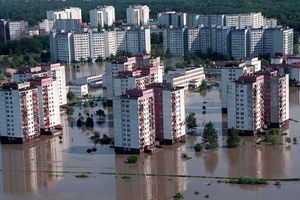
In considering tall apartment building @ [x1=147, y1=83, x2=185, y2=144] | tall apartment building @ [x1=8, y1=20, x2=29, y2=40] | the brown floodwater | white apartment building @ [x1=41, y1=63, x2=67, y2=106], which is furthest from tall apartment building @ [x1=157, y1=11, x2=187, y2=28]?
tall apartment building @ [x1=147, y1=83, x2=185, y2=144]

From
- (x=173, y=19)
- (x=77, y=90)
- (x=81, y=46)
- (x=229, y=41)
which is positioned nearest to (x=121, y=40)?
(x=81, y=46)

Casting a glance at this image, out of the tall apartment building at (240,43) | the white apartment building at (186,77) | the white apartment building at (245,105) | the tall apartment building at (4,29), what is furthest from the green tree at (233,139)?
the tall apartment building at (4,29)

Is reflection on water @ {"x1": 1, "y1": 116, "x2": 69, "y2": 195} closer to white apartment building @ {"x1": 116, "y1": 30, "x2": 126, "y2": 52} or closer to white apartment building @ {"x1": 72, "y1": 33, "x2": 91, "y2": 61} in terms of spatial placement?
white apartment building @ {"x1": 72, "y1": 33, "x2": 91, "y2": 61}

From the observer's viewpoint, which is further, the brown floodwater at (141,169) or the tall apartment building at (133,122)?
the tall apartment building at (133,122)

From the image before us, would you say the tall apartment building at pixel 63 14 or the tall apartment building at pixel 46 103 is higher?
the tall apartment building at pixel 63 14

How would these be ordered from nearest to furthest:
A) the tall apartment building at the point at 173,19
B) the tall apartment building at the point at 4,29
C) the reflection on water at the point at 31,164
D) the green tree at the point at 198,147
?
1. the reflection on water at the point at 31,164
2. the green tree at the point at 198,147
3. the tall apartment building at the point at 173,19
4. the tall apartment building at the point at 4,29

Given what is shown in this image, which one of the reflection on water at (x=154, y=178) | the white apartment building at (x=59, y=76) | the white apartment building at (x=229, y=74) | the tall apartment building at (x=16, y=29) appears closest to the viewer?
the reflection on water at (x=154, y=178)

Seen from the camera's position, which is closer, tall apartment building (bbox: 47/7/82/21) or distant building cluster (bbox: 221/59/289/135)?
distant building cluster (bbox: 221/59/289/135)

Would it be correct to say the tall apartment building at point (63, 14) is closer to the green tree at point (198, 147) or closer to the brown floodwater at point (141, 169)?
the brown floodwater at point (141, 169)
